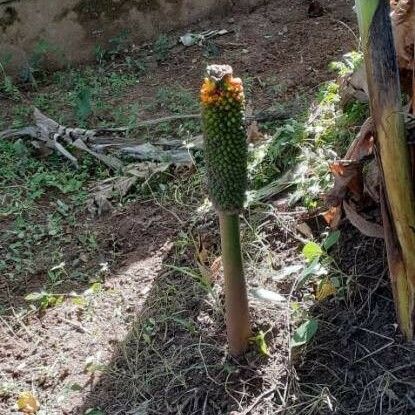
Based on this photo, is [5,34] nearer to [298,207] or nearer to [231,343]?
[298,207]

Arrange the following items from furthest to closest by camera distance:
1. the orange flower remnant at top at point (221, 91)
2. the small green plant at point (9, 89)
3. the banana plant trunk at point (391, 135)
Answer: the small green plant at point (9, 89) → the banana plant trunk at point (391, 135) → the orange flower remnant at top at point (221, 91)

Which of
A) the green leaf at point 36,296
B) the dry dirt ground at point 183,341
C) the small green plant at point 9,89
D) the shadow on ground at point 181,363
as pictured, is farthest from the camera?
the small green plant at point 9,89

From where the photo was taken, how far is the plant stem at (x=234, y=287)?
2.23m

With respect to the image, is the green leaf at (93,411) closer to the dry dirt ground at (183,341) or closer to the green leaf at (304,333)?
the dry dirt ground at (183,341)

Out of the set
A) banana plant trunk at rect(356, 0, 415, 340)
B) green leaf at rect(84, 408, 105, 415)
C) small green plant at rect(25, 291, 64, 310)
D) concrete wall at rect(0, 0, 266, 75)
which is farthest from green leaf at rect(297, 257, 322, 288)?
concrete wall at rect(0, 0, 266, 75)

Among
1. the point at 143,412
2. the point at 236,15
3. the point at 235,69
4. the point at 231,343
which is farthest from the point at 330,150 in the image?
the point at 236,15

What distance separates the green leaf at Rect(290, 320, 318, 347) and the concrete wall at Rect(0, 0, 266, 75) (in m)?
3.53

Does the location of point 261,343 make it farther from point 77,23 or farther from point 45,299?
point 77,23

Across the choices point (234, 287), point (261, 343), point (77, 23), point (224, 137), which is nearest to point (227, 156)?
point (224, 137)

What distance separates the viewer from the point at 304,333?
7.75 ft

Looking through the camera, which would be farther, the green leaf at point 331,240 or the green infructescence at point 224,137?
the green leaf at point 331,240

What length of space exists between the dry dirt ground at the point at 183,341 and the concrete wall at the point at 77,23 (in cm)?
204

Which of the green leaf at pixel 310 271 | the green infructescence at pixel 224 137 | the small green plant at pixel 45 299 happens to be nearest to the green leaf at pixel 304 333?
the green leaf at pixel 310 271

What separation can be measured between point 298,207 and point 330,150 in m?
0.35
